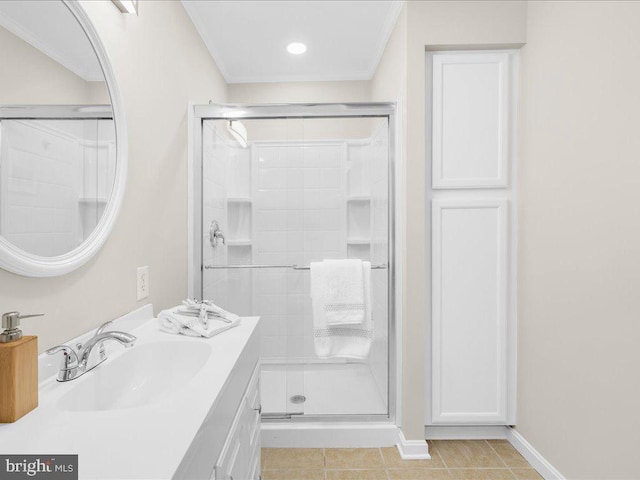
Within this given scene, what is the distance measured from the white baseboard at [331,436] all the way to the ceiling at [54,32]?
Result: 6.23ft

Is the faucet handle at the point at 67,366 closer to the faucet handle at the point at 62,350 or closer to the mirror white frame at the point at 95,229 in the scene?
the faucet handle at the point at 62,350

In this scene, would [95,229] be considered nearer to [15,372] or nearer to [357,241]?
[15,372]

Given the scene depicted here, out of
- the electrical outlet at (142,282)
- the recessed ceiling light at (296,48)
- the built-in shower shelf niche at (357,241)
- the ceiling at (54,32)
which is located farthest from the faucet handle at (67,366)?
the recessed ceiling light at (296,48)

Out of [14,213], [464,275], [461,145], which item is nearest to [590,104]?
[461,145]

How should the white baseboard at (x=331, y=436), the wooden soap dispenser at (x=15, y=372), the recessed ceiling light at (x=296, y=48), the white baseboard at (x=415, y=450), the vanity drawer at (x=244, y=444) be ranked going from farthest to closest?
the recessed ceiling light at (x=296, y=48) → the white baseboard at (x=331, y=436) → the white baseboard at (x=415, y=450) → the vanity drawer at (x=244, y=444) → the wooden soap dispenser at (x=15, y=372)

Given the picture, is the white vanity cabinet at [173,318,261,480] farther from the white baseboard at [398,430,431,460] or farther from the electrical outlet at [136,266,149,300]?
the white baseboard at [398,430,431,460]

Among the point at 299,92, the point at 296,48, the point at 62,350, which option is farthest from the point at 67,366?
the point at 299,92

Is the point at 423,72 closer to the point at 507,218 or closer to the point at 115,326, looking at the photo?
the point at 507,218

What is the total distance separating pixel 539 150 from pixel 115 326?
2.05 m

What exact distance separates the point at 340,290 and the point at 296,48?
1.88 m

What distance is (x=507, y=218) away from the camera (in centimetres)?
199
